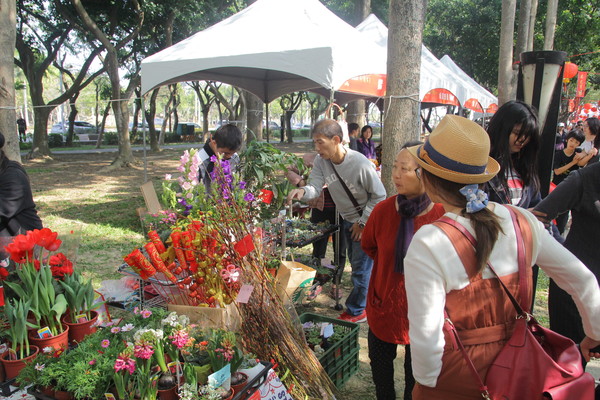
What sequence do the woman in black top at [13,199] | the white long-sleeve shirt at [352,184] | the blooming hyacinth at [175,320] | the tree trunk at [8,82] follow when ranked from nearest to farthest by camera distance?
the blooming hyacinth at [175,320]
the woman in black top at [13,199]
the white long-sleeve shirt at [352,184]
the tree trunk at [8,82]

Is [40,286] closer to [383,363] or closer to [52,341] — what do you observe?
[52,341]

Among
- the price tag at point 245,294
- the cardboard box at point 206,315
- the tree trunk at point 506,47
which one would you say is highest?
the tree trunk at point 506,47

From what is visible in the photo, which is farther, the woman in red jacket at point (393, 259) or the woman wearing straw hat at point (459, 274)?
the woman in red jacket at point (393, 259)

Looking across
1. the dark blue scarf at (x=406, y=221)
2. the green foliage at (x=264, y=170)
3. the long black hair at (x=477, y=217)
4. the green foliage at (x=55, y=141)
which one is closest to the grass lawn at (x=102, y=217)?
the green foliage at (x=264, y=170)

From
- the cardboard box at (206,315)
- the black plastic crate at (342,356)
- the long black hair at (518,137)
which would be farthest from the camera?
the black plastic crate at (342,356)

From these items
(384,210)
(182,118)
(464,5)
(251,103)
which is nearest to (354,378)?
(384,210)

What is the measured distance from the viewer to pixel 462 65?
74.5 feet

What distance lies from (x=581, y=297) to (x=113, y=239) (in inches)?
231

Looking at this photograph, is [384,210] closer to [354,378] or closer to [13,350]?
[354,378]

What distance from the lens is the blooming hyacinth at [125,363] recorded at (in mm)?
1443

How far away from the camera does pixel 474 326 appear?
4.03 ft

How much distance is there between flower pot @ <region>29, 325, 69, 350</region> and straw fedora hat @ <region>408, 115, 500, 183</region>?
66.4 inches

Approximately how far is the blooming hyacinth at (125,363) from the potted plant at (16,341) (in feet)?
1.83

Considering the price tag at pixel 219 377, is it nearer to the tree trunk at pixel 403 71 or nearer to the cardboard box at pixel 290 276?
the cardboard box at pixel 290 276
